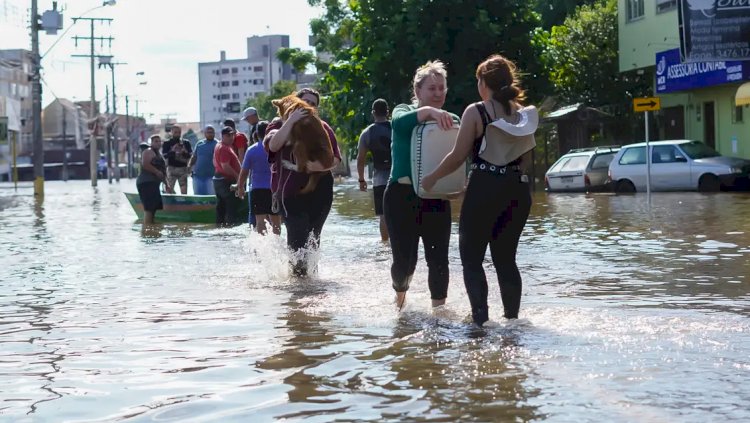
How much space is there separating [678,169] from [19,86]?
126 metres

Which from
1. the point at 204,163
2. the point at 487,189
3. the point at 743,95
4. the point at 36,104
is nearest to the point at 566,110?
the point at 743,95

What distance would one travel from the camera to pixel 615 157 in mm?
34812

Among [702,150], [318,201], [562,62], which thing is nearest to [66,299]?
[318,201]

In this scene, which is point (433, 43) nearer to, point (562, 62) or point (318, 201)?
point (562, 62)

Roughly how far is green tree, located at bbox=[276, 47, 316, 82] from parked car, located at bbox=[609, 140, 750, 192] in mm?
32305

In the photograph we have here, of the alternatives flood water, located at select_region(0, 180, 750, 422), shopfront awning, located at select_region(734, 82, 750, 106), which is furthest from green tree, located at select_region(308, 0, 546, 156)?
flood water, located at select_region(0, 180, 750, 422)

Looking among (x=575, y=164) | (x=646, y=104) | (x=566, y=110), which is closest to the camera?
(x=646, y=104)

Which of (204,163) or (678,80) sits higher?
(678,80)

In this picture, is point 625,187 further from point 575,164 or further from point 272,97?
point 272,97

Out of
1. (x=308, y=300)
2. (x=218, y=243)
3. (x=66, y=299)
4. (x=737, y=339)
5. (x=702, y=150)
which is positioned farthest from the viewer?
(x=702, y=150)

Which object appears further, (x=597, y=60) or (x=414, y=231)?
(x=597, y=60)

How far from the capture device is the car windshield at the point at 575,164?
119ft

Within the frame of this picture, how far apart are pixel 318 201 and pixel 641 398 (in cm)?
549

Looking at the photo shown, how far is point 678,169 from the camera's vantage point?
3300 cm
